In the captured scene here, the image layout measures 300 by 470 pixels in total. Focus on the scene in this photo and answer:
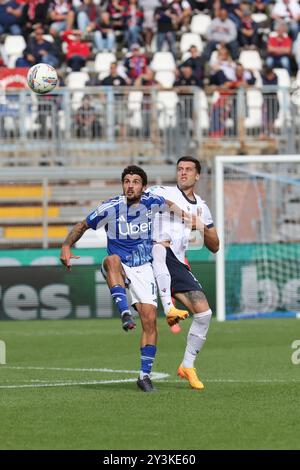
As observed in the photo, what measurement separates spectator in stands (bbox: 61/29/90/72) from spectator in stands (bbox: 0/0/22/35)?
3.82 feet

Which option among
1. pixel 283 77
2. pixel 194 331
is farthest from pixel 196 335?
pixel 283 77

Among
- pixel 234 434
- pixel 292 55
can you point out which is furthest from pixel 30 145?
pixel 234 434

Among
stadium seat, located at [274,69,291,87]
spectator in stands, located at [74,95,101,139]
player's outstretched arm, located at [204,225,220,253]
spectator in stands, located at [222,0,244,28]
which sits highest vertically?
spectator in stands, located at [222,0,244,28]

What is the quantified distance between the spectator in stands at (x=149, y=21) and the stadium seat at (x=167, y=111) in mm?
2908

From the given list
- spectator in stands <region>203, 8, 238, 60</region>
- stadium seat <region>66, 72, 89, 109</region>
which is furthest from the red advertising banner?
spectator in stands <region>203, 8, 238, 60</region>

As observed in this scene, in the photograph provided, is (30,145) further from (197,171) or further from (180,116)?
(197,171)

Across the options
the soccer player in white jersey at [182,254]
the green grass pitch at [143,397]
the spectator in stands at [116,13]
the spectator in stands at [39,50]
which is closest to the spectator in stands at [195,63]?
the spectator in stands at [116,13]

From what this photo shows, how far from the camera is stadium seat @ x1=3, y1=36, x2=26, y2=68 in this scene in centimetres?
2773

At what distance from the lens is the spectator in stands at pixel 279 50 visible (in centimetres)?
2812

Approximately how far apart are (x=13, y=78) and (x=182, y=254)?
Answer: 13.9 metres

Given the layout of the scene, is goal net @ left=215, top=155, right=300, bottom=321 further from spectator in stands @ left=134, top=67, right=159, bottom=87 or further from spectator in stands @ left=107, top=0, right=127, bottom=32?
spectator in stands @ left=107, top=0, right=127, bottom=32

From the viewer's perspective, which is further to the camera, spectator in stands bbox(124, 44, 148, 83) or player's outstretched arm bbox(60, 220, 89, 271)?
spectator in stands bbox(124, 44, 148, 83)

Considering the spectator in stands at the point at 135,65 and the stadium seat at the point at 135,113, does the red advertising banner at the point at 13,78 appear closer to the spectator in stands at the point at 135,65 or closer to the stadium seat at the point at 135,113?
the stadium seat at the point at 135,113
